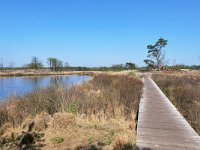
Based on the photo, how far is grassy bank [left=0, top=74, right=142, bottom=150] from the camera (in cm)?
694

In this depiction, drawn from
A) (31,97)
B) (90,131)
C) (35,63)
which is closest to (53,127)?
(90,131)

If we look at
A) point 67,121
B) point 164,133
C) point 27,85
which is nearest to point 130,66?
point 27,85

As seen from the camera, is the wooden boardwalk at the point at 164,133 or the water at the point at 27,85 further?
the water at the point at 27,85

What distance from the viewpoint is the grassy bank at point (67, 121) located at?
694 cm

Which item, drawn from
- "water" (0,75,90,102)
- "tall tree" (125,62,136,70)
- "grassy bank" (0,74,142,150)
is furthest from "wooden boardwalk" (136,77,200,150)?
"tall tree" (125,62,136,70)

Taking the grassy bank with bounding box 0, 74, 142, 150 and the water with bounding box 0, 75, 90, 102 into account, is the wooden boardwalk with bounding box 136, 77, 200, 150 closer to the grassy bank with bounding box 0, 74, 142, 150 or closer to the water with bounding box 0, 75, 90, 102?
the grassy bank with bounding box 0, 74, 142, 150

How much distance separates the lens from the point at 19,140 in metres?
7.39

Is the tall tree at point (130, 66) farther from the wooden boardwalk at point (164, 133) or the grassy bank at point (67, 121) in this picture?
the wooden boardwalk at point (164, 133)

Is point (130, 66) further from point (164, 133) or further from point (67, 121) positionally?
point (164, 133)

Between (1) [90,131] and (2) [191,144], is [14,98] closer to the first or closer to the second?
(1) [90,131]

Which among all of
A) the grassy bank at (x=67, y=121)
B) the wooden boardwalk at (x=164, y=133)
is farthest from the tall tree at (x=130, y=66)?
the wooden boardwalk at (x=164, y=133)

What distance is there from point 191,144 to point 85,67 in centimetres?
9191

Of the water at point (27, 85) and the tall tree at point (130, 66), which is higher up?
the tall tree at point (130, 66)

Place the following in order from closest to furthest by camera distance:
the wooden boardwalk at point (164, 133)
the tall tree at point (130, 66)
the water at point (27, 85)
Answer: the wooden boardwalk at point (164, 133), the water at point (27, 85), the tall tree at point (130, 66)
